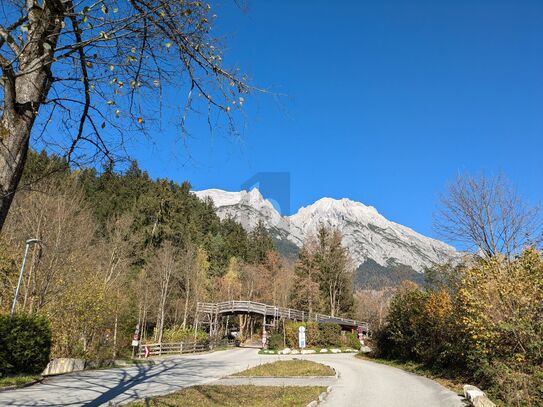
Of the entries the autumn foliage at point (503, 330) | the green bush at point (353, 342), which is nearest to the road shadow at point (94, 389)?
the autumn foliage at point (503, 330)

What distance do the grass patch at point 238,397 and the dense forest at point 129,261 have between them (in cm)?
539

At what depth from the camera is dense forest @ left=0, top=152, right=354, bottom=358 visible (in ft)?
61.5

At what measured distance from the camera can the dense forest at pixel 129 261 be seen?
18.7 meters

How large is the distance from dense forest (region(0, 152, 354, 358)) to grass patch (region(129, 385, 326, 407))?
212 inches

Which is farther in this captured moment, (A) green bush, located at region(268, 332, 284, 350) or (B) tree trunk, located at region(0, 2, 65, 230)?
(A) green bush, located at region(268, 332, 284, 350)

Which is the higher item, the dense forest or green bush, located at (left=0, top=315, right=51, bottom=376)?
the dense forest

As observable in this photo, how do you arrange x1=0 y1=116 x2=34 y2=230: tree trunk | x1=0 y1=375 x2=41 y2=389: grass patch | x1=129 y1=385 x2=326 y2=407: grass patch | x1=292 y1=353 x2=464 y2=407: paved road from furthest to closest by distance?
x1=0 y1=375 x2=41 y2=389: grass patch, x1=292 y1=353 x2=464 y2=407: paved road, x1=129 y1=385 x2=326 y2=407: grass patch, x1=0 y1=116 x2=34 y2=230: tree trunk

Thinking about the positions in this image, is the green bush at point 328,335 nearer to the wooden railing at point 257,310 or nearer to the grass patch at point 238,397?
the wooden railing at point 257,310

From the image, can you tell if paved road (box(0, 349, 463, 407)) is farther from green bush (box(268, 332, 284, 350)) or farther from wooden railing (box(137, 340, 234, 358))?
green bush (box(268, 332, 284, 350))

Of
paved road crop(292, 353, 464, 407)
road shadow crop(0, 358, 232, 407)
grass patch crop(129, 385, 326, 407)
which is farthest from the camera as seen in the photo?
paved road crop(292, 353, 464, 407)

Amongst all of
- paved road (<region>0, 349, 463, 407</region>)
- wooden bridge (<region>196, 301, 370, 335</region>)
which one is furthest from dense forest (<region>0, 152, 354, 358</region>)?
paved road (<region>0, 349, 463, 407</region>)

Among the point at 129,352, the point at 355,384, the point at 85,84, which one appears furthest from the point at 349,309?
the point at 85,84

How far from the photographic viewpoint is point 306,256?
55.4 m

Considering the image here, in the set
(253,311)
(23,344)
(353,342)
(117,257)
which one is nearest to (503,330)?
(23,344)
